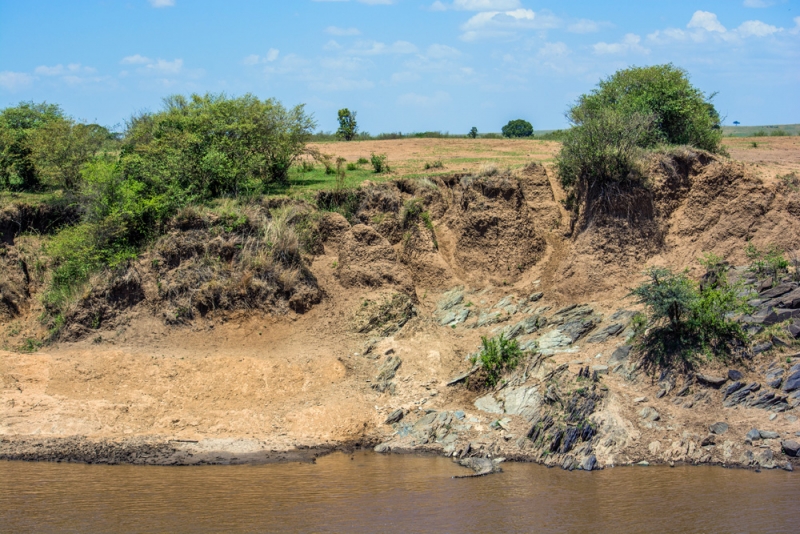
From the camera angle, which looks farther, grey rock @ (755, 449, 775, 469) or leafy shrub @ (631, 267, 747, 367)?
leafy shrub @ (631, 267, 747, 367)

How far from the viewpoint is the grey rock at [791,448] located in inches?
454

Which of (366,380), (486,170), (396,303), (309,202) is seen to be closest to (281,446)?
(366,380)

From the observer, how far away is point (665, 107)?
60.1ft

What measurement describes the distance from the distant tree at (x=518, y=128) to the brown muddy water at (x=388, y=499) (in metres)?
39.1

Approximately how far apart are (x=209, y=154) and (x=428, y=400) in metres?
8.34

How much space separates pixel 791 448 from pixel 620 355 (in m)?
3.20

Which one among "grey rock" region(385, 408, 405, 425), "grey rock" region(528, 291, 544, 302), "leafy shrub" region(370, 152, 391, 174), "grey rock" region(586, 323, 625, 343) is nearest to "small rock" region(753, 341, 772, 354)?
"grey rock" region(586, 323, 625, 343)

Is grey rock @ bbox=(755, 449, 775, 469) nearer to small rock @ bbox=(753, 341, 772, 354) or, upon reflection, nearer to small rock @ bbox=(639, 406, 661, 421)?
small rock @ bbox=(639, 406, 661, 421)

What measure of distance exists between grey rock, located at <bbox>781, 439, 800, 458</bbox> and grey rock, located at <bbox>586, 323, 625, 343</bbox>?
3627 millimetres

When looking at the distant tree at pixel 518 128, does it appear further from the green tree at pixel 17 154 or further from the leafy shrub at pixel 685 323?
the leafy shrub at pixel 685 323

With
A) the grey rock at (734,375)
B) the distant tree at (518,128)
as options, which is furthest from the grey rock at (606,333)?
the distant tree at (518,128)

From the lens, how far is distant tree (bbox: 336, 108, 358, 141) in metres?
34.8

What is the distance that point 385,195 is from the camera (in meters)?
18.3

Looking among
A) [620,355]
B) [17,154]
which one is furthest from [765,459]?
[17,154]
